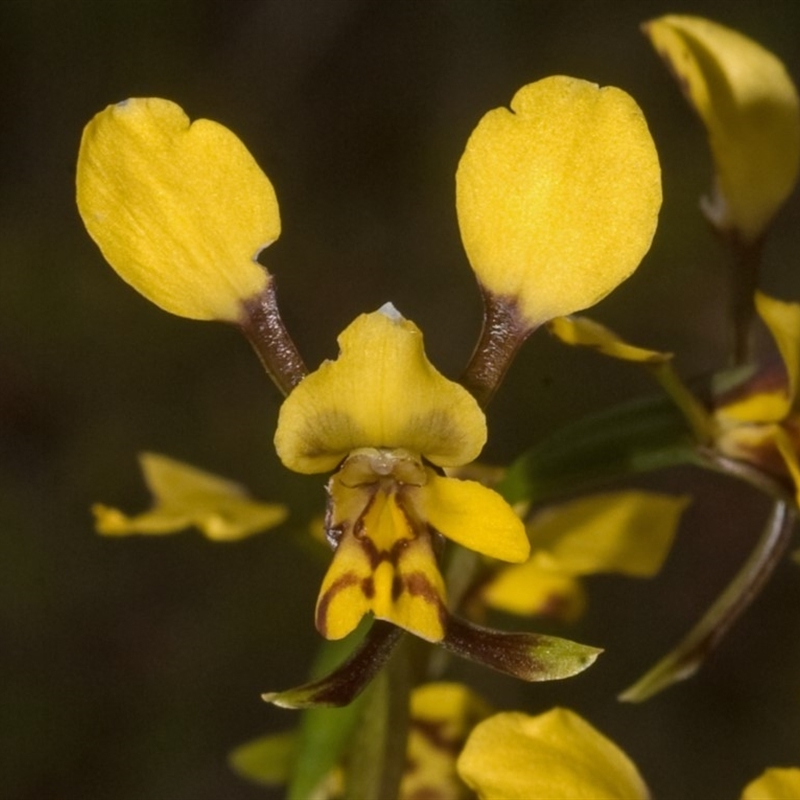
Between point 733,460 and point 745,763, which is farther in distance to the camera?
point 745,763

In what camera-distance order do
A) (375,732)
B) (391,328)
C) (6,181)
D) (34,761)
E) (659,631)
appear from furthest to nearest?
(6,181), (659,631), (34,761), (375,732), (391,328)

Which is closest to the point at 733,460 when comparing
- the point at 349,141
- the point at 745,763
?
the point at 745,763

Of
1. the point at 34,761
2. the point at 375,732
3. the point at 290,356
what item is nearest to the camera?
the point at 290,356

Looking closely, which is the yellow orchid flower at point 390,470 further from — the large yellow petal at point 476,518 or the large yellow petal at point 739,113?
the large yellow petal at point 739,113

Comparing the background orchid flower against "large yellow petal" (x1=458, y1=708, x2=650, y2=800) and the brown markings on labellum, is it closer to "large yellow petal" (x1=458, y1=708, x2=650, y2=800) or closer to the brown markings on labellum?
"large yellow petal" (x1=458, y1=708, x2=650, y2=800)

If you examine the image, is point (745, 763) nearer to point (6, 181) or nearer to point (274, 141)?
point (274, 141)

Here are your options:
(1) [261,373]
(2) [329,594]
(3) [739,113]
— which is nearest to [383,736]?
(2) [329,594]

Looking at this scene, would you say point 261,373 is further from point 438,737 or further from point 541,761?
point 541,761

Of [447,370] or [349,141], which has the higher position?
[349,141]
